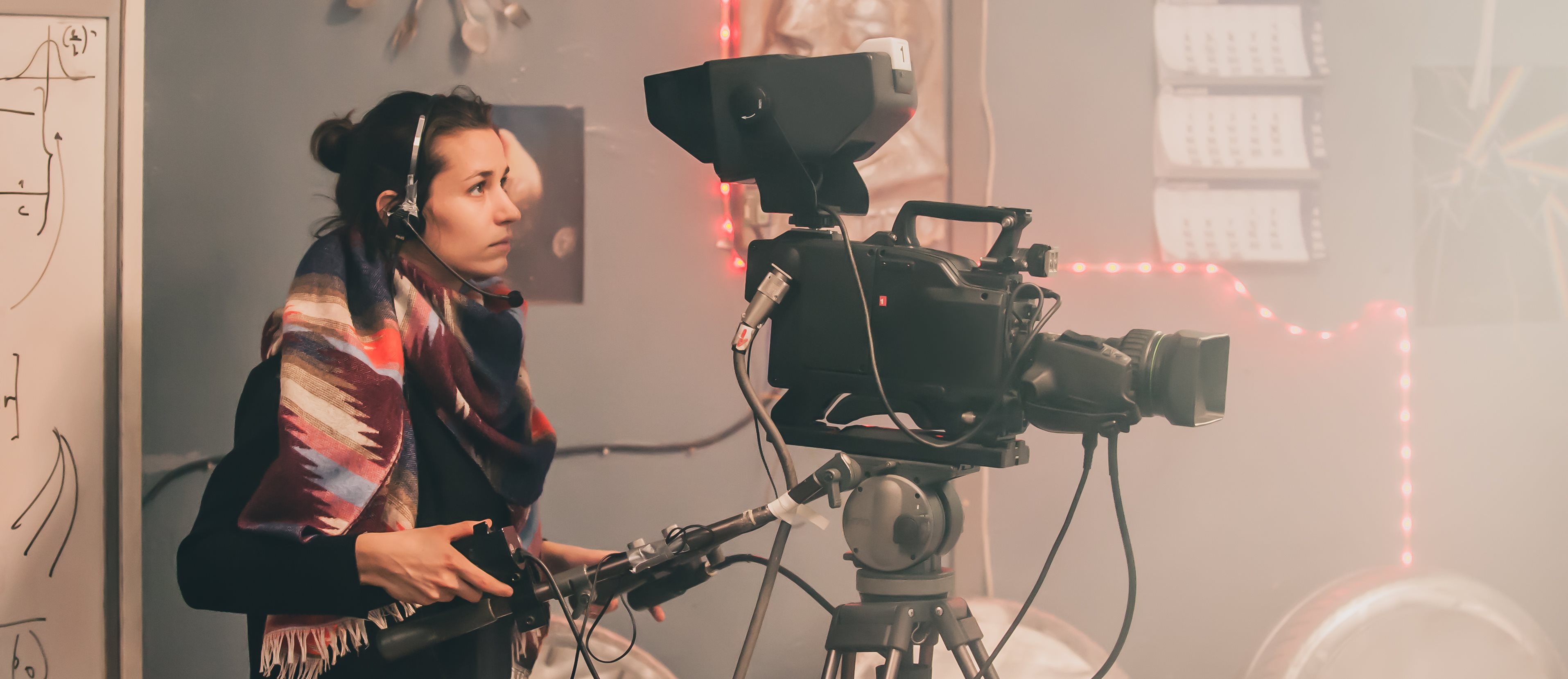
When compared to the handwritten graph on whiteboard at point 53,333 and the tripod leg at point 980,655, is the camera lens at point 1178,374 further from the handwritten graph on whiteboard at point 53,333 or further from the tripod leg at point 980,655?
the handwritten graph on whiteboard at point 53,333

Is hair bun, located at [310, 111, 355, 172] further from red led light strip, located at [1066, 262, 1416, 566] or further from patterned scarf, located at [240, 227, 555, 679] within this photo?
red led light strip, located at [1066, 262, 1416, 566]

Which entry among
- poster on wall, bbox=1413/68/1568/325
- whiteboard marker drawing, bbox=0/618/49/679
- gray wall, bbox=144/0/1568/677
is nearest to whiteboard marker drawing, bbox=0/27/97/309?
gray wall, bbox=144/0/1568/677

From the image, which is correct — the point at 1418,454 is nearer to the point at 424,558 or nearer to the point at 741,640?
the point at 741,640

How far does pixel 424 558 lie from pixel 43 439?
856 mm

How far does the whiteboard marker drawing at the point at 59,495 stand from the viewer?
4.37ft

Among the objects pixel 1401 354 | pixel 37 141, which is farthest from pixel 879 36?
pixel 37 141

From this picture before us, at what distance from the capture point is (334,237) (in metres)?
1.04

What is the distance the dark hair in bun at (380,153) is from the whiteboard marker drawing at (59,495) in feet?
2.06

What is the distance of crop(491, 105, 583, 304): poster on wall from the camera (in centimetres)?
153

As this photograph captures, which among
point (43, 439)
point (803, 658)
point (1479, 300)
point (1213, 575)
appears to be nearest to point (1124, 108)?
point (1479, 300)

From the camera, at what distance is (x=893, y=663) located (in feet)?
2.90

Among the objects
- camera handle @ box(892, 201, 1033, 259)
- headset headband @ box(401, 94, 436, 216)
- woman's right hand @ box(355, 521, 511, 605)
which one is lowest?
woman's right hand @ box(355, 521, 511, 605)

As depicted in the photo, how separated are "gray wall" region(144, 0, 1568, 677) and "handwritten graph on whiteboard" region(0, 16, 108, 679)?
14 cm

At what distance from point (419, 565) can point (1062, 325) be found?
3.69ft
